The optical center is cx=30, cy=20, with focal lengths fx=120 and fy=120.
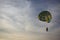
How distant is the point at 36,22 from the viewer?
2.29 metres

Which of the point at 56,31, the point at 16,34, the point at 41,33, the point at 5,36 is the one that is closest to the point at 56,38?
the point at 56,31

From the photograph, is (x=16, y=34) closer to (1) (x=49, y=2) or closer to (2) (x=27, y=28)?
(2) (x=27, y=28)

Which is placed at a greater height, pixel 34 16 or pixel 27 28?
pixel 34 16

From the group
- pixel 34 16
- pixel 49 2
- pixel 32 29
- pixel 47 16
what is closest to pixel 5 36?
pixel 32 29

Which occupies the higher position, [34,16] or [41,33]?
[34,16]

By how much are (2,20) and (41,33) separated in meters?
0.78

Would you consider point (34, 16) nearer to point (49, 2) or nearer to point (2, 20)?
point (49, 2)

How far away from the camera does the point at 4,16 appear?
2262mm

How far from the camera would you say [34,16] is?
90.1 inches

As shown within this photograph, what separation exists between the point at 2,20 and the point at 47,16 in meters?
0.86

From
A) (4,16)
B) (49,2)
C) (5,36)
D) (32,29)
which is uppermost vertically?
(49,2)

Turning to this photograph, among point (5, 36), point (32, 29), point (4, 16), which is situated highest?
point (4, 16)

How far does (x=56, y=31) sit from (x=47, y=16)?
335 mm

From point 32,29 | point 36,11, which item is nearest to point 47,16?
point 36,11
